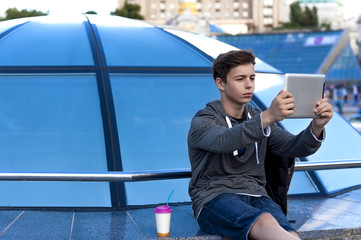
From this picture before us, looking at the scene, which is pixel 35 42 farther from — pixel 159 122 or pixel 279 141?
pixel 279 141

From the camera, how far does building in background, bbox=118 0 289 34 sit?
126938 mm

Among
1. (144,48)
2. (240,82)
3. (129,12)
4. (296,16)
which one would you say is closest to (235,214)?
(240,82)

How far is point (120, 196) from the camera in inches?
200

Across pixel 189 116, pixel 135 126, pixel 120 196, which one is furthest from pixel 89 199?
pixel 189 116

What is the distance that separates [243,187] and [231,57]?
2.58 feet

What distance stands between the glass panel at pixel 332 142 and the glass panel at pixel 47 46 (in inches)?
83.4

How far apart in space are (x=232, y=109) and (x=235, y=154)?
0.28 m

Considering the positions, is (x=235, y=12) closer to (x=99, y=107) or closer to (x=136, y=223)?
(x=99, y=107)

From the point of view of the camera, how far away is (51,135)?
18.6 feet

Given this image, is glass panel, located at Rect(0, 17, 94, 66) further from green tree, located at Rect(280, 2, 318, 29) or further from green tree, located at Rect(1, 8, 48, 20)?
green tree, located at Rect(280, 2, 318, 29)

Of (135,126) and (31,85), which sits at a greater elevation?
(31,85)

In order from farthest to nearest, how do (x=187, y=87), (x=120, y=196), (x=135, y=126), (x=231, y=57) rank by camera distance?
(x=187, y=87), (x=135, y=126), (x=120, y=196), (x=231, y=57)

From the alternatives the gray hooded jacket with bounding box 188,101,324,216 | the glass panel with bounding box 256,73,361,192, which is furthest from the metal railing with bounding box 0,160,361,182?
the glass panel with bounding box 256,73,361,192

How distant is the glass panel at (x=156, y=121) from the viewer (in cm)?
Answer: 544
